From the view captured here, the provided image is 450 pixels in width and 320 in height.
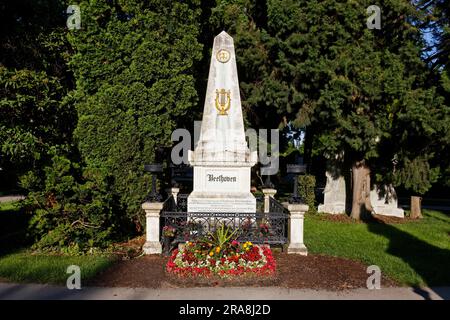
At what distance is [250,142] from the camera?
17.5 meters

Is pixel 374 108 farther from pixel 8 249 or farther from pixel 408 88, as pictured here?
pixel 8 249

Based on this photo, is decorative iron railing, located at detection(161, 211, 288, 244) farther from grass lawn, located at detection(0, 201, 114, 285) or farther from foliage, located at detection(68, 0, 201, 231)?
foliage, located at detection(68, 0, 201, 231)

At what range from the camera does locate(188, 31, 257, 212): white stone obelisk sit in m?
10.1

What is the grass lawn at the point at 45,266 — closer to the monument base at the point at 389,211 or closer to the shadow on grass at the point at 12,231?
the shadow on grass at the point at 12,231

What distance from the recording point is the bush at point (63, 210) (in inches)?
360

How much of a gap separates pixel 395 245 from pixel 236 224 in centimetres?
Answer: 491

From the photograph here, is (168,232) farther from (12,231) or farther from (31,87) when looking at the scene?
(12,231)

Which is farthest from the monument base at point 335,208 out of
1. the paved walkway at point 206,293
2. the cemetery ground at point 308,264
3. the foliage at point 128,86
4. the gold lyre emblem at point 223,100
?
the paved walkway at point 206,293

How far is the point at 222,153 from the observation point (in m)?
10.3

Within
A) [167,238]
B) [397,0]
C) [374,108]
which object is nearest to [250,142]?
[374,108]

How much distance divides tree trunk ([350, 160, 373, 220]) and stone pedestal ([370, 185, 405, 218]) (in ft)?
4.37

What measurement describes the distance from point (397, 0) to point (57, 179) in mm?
12864

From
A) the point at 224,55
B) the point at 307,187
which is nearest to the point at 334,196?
the point at 307,187

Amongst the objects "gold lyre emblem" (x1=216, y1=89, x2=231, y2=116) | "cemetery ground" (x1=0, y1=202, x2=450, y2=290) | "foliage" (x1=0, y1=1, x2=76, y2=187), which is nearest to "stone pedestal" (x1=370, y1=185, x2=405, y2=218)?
"cemetery ground" (x1=0, y1=202, x2=450, y2=290)
